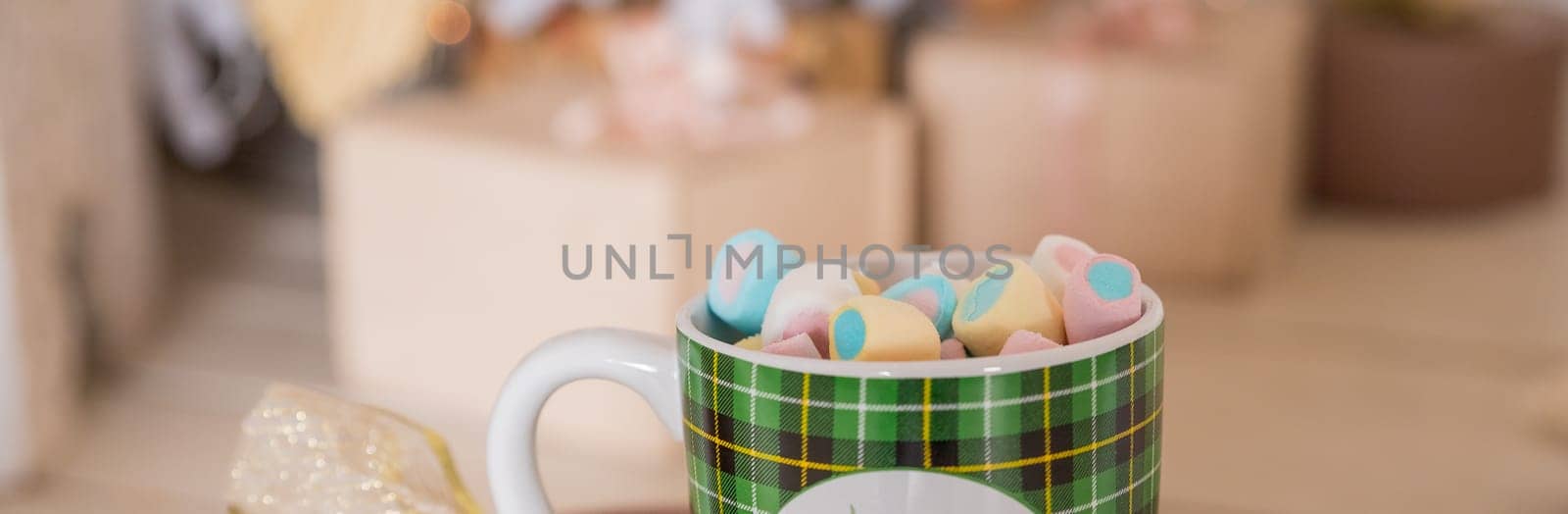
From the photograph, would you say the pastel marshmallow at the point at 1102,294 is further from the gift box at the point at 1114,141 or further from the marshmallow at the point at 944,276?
the gift box at the point at 1114,141

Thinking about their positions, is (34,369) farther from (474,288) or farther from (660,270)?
(660,270)

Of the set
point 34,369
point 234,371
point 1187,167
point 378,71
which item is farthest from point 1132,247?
point 34,369

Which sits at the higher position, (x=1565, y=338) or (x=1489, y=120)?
(x=1489, y=120)

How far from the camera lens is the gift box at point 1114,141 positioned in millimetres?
1856

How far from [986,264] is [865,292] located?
0.03 metres

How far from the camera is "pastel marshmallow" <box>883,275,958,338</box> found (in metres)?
0.35

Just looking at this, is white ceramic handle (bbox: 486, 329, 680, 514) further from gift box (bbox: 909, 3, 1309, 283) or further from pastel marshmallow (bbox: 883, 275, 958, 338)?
gift box (bbox: 909, 3, 1309, 283)

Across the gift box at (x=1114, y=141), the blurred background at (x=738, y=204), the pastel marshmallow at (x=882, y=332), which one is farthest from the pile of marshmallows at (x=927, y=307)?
the gift box at (x=1114, y=141)

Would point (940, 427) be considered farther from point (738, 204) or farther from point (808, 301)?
point (738, 204)

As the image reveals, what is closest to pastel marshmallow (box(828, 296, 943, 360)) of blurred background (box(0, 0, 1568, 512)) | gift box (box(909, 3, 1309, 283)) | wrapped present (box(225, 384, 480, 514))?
wrapped present (box(225, 384, 480, 514))

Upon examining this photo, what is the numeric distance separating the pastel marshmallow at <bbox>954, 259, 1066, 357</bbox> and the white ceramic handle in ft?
0.22

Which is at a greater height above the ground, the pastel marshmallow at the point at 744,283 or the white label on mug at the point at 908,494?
the pastel marshmallow at the point at 744,283

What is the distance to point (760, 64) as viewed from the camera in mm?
1666

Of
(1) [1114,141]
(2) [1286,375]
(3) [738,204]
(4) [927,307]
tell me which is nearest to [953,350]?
(4) [927,307]
